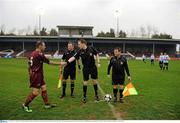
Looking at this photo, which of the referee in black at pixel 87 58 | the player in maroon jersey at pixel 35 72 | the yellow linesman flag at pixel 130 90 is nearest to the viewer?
the player in maroon jersey at pixel 35 72

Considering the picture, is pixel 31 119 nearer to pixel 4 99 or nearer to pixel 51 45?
pixel 4 99

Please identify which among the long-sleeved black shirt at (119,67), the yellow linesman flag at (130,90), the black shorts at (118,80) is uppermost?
the long-sleeved black shirt at (119,67)

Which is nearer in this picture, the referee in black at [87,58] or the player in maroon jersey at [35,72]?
the player in maroon jersey at [35,72]

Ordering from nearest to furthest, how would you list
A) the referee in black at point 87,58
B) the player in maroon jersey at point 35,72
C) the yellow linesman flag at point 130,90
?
the player in maroon jersey at point 35,72 < the referee in black at point 87,58 < the yellow linesman flag at point 130,90

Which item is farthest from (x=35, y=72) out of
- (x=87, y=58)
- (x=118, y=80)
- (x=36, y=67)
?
(x=118, y=80)

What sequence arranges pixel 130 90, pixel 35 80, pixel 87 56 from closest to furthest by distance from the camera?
pixel 35 80 → pixel 87 56 → pixel 130 90

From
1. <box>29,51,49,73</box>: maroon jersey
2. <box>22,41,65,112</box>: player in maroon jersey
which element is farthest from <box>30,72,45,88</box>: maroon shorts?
<box>29,51,49,73</box>: maroon jersey

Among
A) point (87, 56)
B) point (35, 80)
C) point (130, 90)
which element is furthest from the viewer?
point (130, 90)

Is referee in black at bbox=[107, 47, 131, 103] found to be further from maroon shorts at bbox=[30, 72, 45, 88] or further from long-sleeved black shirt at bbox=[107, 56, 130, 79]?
maroon shorts at bbox=[30, 72, 45, 88]

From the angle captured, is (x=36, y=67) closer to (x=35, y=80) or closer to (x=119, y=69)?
(x=35, y=80)

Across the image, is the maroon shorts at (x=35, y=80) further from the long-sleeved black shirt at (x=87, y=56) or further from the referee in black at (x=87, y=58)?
the long-sleeved black shirt at (x=87, y=56)

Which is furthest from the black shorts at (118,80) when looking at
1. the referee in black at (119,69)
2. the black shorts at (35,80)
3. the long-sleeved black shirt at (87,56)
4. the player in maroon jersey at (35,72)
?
the black shorts at (35,80)

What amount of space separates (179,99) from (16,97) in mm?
5696

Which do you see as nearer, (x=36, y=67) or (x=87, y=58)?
(x=36, y=67)
